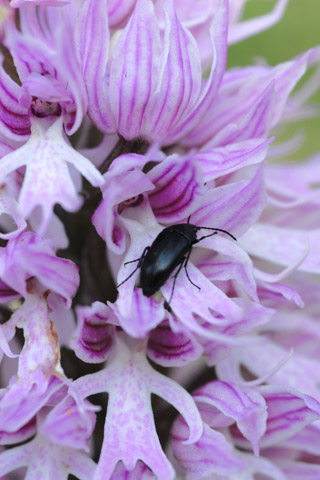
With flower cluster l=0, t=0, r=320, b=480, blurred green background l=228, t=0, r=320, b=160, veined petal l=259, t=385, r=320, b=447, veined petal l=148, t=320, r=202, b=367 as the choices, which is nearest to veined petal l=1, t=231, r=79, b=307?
flower cluster l=0, t=0, r=320, b=480

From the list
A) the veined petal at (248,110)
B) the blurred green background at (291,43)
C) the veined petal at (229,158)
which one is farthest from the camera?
the blurred green background at (291,43)

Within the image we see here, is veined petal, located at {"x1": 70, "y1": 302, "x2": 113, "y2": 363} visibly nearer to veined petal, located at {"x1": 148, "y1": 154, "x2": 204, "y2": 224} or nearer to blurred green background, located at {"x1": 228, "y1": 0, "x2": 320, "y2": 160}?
veined petal, located at {"x1": 148, "y1": 154, "x2": 204, "y2": 224}

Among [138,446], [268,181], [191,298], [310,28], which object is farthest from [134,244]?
[310,28]

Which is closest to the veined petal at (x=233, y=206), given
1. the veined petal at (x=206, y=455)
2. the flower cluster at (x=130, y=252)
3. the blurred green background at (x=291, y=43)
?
the flower cluster at (x=130, y=252)

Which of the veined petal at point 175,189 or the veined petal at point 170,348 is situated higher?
the veined petal at point 175,189

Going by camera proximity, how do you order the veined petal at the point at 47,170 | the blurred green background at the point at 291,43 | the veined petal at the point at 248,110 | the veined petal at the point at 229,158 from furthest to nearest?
1. the blurred green background at the point at 291,43
2. the veined petal at the point at 248,110
3. the veined petal at the point at 229,158
4. the veined petal at the point at 47,170

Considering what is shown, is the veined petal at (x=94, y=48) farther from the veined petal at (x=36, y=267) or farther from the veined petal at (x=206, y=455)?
the veined petal at (x=206, y=455)

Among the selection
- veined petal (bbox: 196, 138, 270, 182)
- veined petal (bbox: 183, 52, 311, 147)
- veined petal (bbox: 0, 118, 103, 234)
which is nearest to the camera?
veined petal (bbox: 0, 118, 103, 234)
